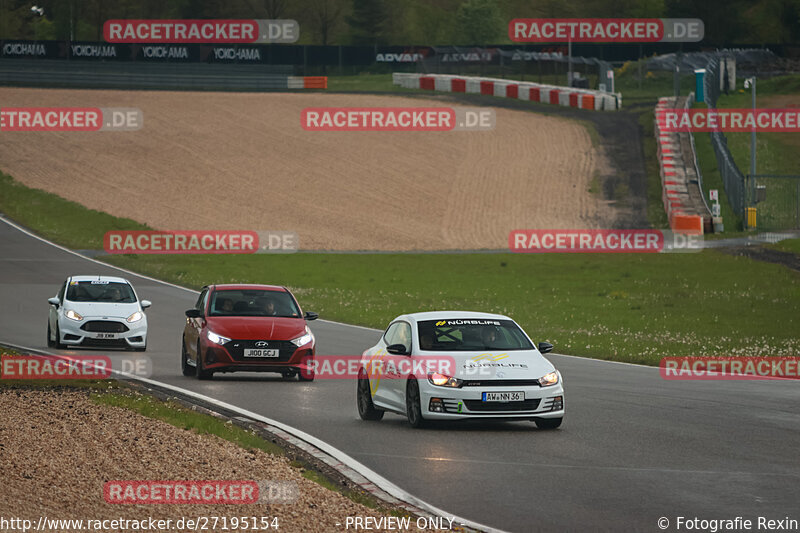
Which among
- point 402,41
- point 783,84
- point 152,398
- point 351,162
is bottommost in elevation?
point 152,398

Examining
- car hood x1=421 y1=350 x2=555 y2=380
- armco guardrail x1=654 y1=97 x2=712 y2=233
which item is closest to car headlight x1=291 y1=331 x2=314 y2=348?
car hood x1=421 y1=350 x2=555 y2=380

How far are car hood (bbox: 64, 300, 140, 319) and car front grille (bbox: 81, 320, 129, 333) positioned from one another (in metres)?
0.13

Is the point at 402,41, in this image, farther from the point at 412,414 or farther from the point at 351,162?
the point at 412,414

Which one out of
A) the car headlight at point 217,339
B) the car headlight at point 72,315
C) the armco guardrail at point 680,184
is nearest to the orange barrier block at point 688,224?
the armco guardrail at point 680,184

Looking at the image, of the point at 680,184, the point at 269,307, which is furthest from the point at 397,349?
the point at 680,184

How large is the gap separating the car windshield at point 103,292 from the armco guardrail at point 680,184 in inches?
1183

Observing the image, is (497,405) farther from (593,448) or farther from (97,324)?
(97,324)

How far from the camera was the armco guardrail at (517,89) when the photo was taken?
266 ft

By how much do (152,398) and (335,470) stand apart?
6.14 m

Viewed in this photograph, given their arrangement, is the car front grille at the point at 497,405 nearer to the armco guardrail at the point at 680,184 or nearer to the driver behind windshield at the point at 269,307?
the driver behind windshield at the point at 269,307

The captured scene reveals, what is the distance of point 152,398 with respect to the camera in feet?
59.5

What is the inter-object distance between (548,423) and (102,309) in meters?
13.9

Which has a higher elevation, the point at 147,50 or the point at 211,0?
the point at 211,0

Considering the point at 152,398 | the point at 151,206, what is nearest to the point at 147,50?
the point at 151,206
